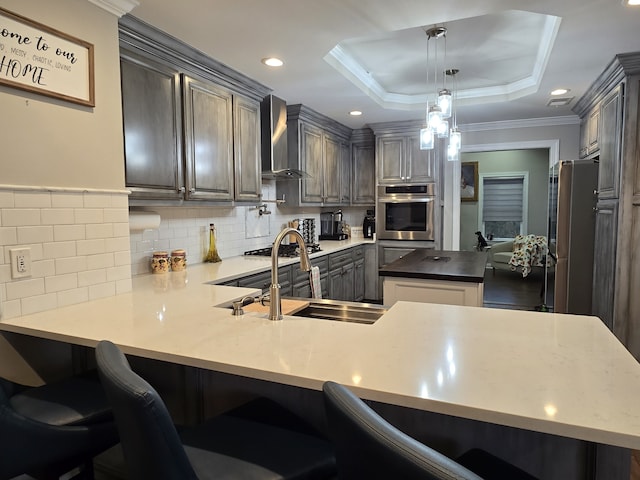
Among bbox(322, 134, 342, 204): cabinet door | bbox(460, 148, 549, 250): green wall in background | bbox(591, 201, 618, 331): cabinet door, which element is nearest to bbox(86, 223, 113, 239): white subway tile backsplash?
bbox(322, 134, 342, 204): cabinet door

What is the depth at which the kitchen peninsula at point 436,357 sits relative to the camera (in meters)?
0.88

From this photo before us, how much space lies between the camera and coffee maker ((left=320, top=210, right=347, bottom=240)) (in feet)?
17.9

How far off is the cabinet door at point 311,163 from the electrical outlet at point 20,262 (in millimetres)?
3050

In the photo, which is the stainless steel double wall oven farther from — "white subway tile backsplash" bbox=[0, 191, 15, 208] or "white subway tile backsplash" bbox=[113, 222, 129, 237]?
"white subway tile backsplash" bbox=[0, 191, 15, 208]

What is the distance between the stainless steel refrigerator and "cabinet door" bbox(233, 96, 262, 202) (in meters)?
2.83

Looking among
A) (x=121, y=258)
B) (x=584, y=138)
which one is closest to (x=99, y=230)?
(x=121, y=258)

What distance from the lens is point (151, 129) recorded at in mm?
2443

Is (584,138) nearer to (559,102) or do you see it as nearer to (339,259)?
(559,102)

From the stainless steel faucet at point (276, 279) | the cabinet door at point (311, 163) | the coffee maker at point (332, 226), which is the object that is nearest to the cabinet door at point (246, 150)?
the cabinet door at point (311, 163)

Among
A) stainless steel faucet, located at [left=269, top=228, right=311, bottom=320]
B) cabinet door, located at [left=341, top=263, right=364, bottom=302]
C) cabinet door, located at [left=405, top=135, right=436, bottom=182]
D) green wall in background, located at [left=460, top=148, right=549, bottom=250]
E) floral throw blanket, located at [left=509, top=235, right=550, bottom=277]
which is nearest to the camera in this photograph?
stainless steel faucet, located at [left=269, top=228, right=311, bottom=320]

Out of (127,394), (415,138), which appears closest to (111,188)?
(127,394)

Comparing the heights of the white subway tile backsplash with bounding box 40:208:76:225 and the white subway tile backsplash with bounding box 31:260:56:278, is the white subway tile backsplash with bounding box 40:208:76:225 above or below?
above

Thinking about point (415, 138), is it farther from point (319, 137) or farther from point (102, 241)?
point (102, 241)

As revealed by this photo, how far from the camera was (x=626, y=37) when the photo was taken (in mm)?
2637
